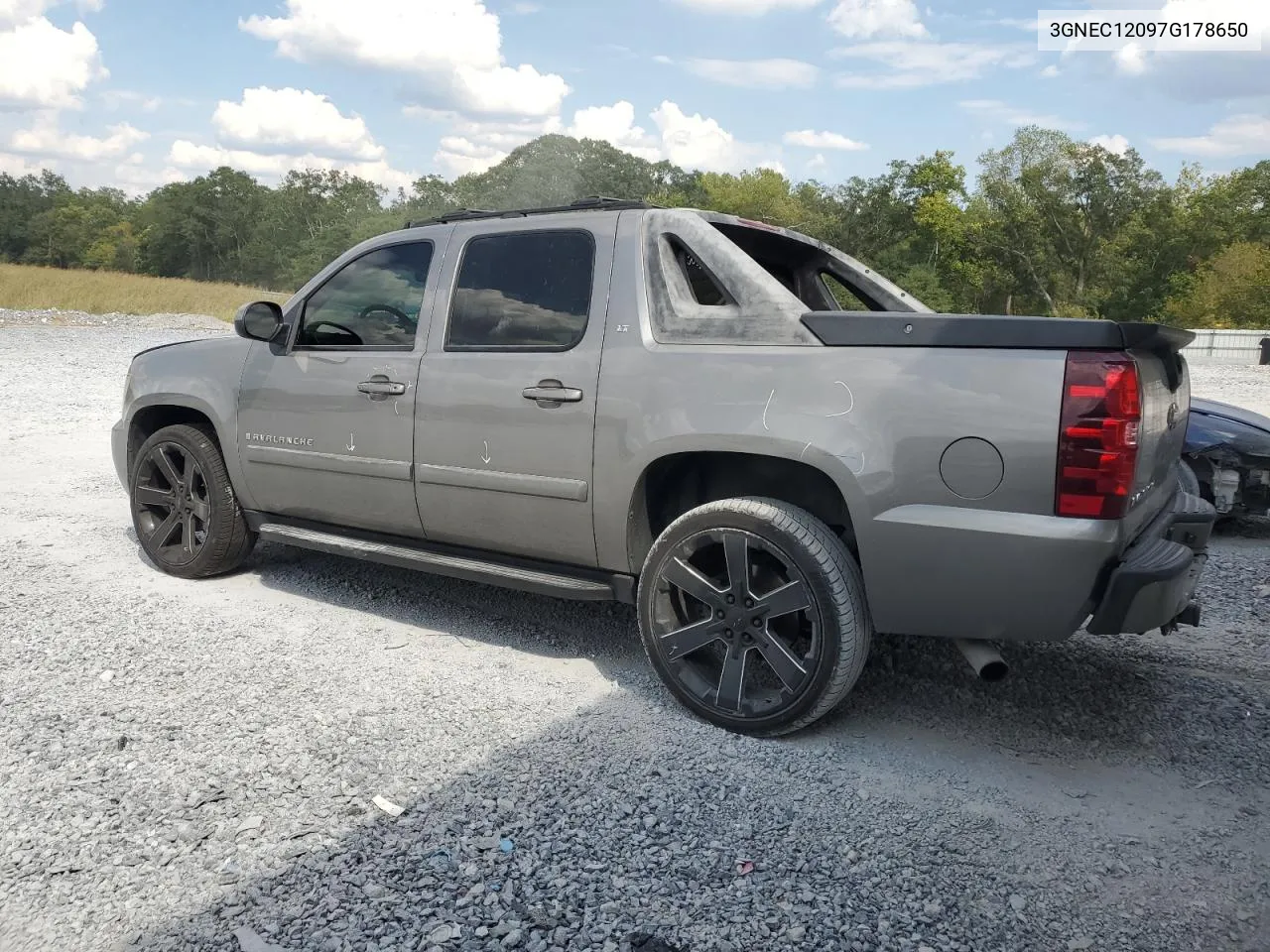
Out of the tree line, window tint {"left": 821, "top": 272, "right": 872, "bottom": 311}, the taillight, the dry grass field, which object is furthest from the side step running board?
the tree line

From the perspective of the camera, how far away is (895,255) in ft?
223

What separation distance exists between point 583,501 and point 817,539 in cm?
96

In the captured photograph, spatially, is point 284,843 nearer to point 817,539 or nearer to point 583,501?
point 583,501

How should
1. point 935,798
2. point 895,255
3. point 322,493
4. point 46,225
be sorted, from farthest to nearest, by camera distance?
point 46,225 < point 895,255 < point 322,493 < point 935,798

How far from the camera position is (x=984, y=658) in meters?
3.28

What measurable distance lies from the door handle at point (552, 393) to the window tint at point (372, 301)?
2.66 ft

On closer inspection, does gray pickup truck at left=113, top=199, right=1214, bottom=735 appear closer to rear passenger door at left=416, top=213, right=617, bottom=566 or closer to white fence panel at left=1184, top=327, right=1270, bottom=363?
rear passenger door at left=416, top=213, right=617, bottom=566

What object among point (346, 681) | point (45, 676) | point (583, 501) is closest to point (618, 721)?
point (583, 501)

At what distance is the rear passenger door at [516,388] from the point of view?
392cm

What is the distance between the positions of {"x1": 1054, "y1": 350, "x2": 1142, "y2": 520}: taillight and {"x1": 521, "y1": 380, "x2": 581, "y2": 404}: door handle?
1.75 metres

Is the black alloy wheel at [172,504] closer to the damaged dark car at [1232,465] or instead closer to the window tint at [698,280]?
the window tint at [698,280]

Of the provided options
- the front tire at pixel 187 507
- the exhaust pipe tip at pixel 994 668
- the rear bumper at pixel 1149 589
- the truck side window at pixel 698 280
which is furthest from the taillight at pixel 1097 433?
the front tire at pixel 187 507

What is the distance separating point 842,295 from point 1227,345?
111 feet

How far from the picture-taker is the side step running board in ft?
Result: 13.1
